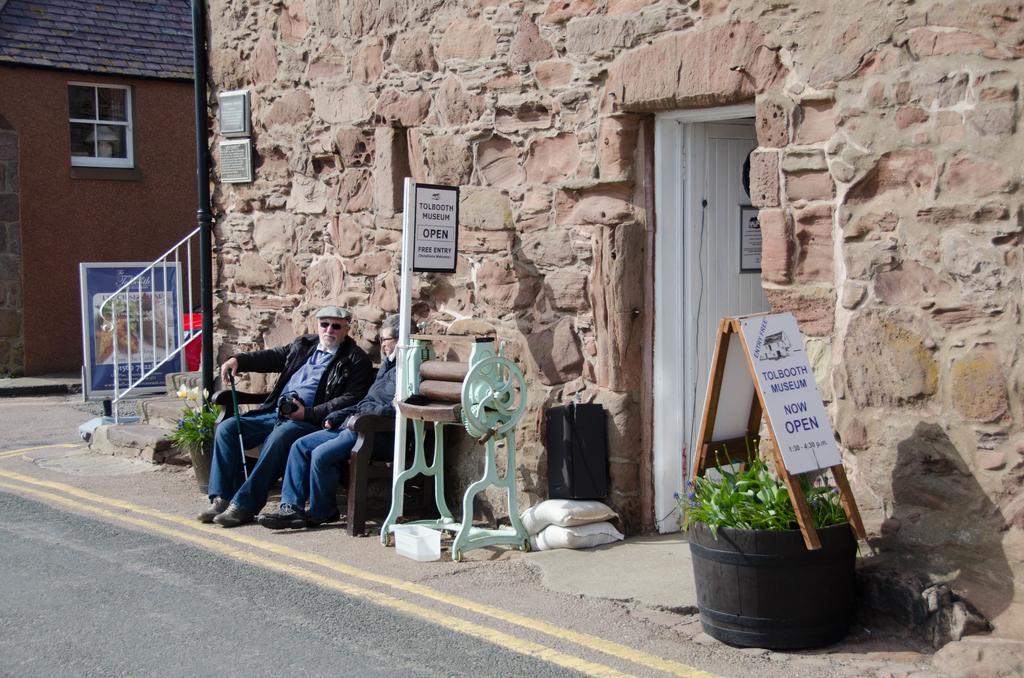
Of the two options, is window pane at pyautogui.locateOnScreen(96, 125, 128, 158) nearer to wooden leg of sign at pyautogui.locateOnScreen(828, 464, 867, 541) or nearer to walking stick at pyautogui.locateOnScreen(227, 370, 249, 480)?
walking stick at pyautogui.locateOnScreen(227, 370, 249, 480)

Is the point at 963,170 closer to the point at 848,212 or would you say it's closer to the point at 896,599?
the point at 848,212

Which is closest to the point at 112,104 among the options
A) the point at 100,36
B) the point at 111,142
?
the point at 111,142

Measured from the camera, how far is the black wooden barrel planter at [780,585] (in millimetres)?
5238

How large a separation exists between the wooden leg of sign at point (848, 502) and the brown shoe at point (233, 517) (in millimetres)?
3945

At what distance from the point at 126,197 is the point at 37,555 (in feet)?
41.7

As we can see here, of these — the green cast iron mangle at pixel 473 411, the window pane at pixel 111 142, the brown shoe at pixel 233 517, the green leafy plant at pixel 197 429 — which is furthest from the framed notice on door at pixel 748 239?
the window pane at pixel 111 142

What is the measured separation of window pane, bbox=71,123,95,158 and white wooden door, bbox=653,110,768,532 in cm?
1369

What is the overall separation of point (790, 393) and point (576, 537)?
6.24 feet

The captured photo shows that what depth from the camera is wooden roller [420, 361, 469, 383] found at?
23.6 feet

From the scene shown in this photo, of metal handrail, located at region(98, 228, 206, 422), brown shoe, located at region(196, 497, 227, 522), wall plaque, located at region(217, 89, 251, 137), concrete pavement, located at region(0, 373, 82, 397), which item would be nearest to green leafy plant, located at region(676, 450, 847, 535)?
brown shoe, located at region(196, 497, 227, 522)

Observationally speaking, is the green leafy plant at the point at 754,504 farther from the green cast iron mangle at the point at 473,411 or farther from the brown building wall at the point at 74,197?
the brown building wall at the point at 74,197

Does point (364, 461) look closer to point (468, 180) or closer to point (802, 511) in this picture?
point (468, 180)

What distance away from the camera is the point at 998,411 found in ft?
17.5

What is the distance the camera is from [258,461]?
8023 mm
